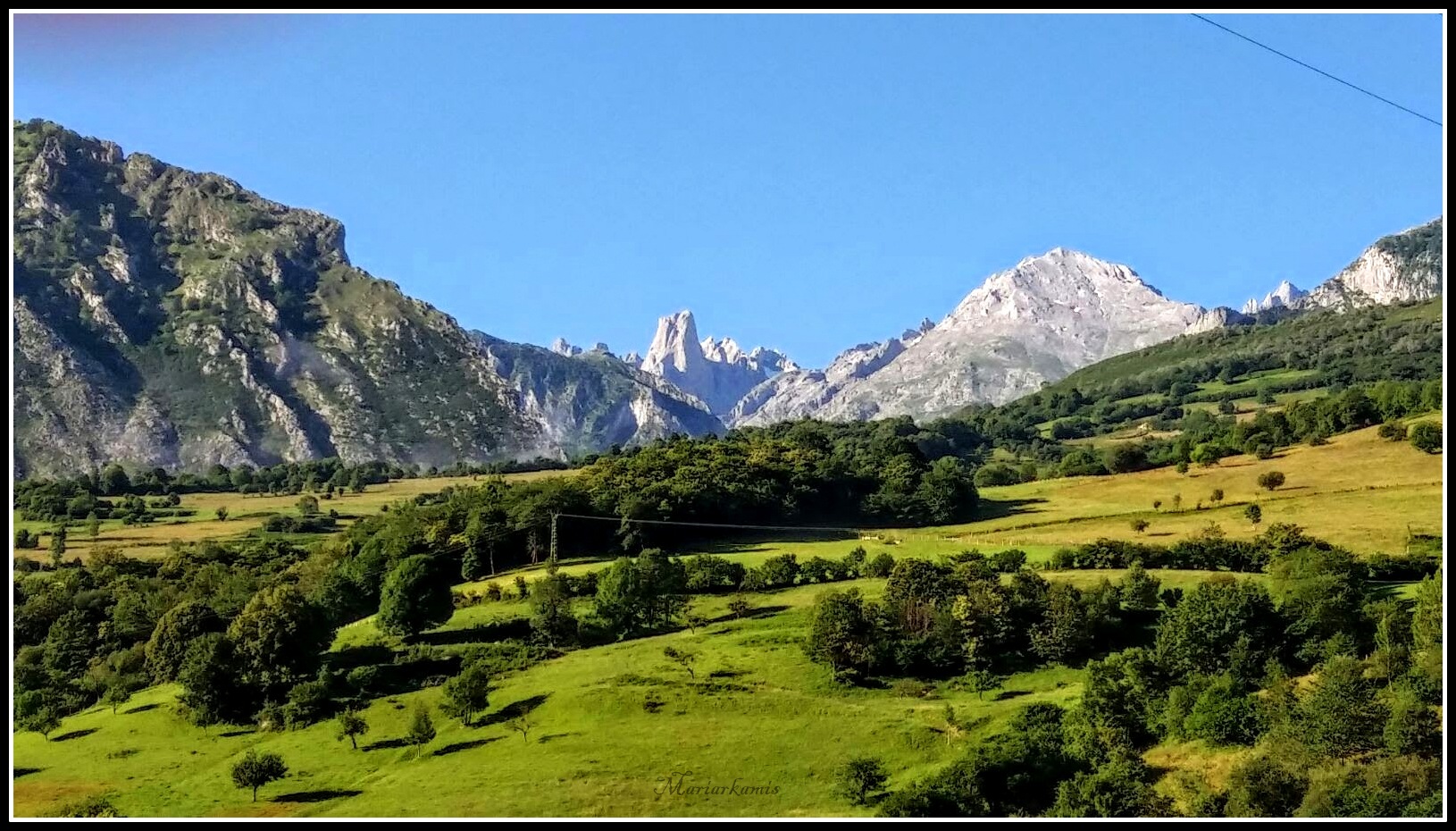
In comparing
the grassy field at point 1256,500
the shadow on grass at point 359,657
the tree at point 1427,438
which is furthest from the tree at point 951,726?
the tree at point 1427,438

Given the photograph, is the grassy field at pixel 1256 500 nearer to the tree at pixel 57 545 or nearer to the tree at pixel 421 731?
the tree at pixel 421 731

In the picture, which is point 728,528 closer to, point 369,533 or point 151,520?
point 369,533

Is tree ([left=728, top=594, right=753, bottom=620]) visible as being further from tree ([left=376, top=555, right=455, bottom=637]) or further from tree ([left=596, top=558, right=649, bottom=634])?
tree ([left=376, top=555, right=455, bottom=637])

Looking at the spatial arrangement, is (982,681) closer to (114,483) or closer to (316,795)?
(316,795)

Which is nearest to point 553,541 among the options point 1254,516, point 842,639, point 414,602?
point 414,602

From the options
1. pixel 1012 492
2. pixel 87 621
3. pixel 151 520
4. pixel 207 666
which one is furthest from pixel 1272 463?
pixel 151 520

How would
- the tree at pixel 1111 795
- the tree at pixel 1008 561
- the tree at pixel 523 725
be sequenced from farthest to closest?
the tree at pixel 1008 561 < the tree at pixel 523 725 < the tree at pixel 1111 795

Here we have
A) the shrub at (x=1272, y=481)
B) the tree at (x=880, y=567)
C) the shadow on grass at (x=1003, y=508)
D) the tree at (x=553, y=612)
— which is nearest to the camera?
the tree at (x=553, y=612)

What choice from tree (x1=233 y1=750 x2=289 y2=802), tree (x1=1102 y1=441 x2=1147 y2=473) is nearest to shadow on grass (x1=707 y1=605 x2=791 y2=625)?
tree (x1=233 y1=750 x2=289 y2=802)
